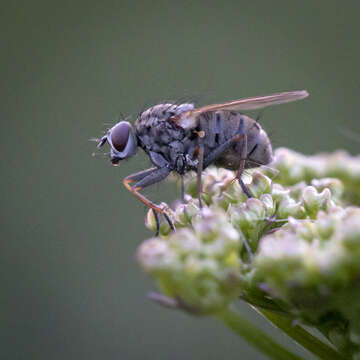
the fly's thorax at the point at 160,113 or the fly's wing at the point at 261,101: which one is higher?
the fly's wing at the point at 261,101

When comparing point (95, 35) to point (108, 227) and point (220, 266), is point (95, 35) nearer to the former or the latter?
point (108, 227)

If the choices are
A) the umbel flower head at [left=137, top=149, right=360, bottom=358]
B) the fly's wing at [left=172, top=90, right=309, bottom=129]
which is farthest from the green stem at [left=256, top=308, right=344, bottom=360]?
the fly's wing at [left=172, top=90, right=309, bottom=129]

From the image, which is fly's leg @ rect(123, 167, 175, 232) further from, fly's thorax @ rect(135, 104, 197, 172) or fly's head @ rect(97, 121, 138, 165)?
fly's head @ rect(97, 121, 138, 165)

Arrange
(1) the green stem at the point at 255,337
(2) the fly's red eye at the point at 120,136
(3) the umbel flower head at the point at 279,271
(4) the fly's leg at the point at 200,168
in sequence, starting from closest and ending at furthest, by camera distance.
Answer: (3) the umbel flower head at the point at 279,271
(1) the green stem at the point at 255,337
(4) the fly's leg at the point at 200,168
(2) the fly's red eye at the point at 120,136

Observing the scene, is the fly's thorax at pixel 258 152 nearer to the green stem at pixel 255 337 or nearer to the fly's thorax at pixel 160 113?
the fly's thorax at pixel 160 113

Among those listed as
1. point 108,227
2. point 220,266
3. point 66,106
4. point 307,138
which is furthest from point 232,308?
point 66,106

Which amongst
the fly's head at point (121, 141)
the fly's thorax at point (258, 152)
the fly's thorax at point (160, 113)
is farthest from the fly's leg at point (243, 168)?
the fly's head at point (121, 141)
